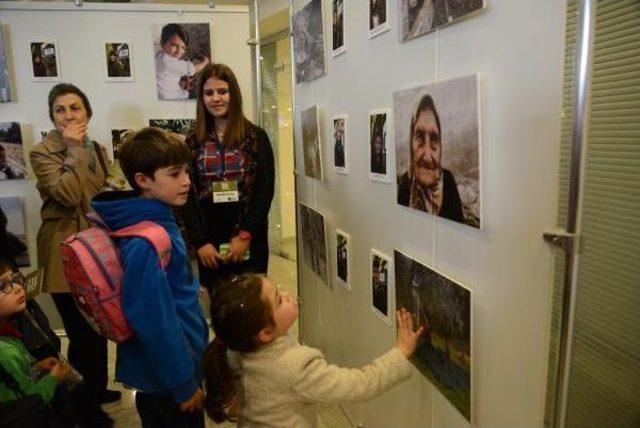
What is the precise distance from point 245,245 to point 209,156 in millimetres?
437

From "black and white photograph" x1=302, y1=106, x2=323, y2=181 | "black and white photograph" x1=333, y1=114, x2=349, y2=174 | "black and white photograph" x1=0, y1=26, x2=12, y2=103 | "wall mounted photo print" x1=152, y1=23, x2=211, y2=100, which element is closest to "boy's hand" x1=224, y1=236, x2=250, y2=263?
"black and white photograph" x1=302, y1=106, x2=323, y2=181

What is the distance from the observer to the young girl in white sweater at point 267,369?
1.25m

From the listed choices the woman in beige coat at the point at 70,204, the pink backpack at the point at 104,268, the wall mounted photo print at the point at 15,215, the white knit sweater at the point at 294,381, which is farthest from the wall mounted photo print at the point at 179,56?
the white knit sweater at the point at 294,381

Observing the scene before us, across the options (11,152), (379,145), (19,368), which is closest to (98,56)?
(11,152)

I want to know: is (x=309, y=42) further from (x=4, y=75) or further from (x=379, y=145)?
(x=4, y=75)

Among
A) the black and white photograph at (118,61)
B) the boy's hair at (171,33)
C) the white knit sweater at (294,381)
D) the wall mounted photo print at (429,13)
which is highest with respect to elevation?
the boy's hair at (171,33)

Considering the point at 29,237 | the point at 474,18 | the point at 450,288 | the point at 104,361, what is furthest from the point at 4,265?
the point at 29,237

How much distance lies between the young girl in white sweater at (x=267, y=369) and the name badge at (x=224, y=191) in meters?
1.02

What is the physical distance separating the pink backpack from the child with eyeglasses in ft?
1.06

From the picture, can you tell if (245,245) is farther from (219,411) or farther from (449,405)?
(449,405)

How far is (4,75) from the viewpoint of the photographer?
9.82ft

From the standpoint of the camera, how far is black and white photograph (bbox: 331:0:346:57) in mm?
1837

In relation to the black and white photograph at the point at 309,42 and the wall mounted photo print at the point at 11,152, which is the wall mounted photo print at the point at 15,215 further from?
the black and white photograph at the point at 309,42

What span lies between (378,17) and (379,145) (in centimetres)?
39
